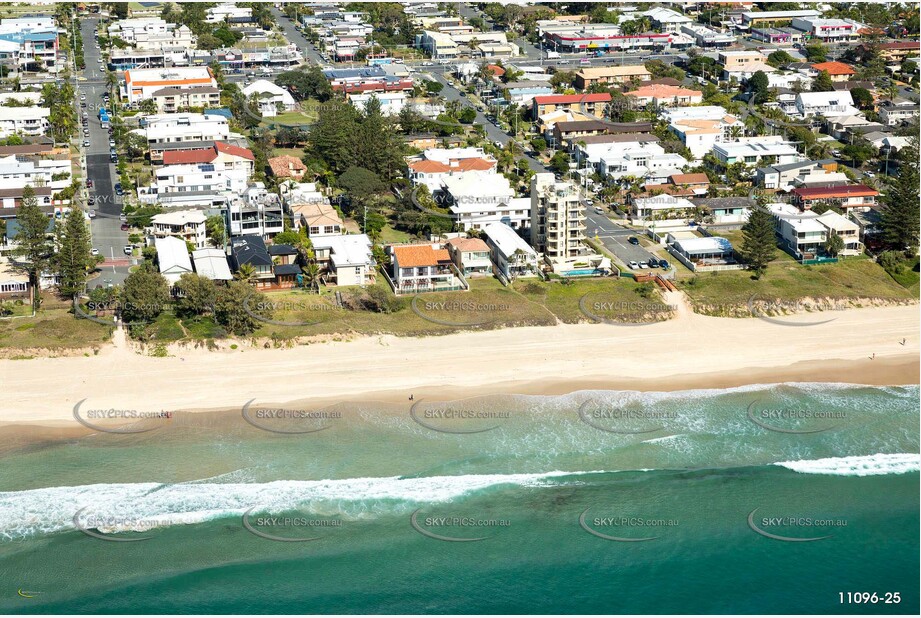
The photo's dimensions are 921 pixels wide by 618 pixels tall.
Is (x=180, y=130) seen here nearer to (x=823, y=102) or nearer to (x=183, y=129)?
(x=183, y=129)

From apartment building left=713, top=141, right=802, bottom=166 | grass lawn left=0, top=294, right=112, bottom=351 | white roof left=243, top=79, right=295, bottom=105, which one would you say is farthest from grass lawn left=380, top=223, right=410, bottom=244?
white roof left=243, top=79, right=295, bottom=105

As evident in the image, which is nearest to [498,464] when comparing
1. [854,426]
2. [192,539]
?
[192,539]

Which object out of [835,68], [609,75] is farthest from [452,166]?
[835,68]

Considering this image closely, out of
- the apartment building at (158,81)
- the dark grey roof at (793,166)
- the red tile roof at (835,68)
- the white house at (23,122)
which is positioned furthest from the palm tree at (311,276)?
the red tile roof at (835,68)

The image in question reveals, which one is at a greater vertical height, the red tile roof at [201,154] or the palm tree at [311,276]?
the red tile roof at [201,154]

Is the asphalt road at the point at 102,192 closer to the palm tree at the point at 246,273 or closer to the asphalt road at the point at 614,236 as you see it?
the palm tree at the point at 246,273

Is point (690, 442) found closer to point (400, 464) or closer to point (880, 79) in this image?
point (400, 464)

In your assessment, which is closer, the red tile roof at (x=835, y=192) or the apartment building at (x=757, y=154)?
the red tile roof at (x=835, y=192)

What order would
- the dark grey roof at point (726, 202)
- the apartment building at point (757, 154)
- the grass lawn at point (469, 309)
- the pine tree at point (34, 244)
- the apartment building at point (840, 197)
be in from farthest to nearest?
1. the apartment building at point (757, 154)
2. the apartment building at point (840, 197)
3. the dark grey roof at point (726, 202)
4. the pine tree at point (34, 244)
5. the grass lawn at point (469, 309)
